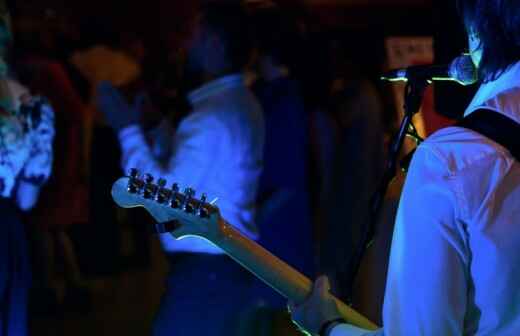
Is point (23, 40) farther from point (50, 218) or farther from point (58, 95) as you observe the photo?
point (50, 218)

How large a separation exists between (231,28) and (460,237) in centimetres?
115

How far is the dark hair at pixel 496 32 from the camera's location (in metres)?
0.84

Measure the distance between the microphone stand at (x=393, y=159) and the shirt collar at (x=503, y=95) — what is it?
282 millimetres

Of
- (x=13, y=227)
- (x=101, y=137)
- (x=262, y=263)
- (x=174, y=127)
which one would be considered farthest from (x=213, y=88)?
(x=101, y=137)

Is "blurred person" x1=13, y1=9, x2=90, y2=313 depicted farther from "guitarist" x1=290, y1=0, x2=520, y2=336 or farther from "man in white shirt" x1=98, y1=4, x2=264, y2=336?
"guitarist" x1=290, y1=0, x2=520, y2=336

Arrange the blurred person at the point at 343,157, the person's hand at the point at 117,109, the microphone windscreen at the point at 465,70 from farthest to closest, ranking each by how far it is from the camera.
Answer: the blurred person at the point at 343,157 < the person's hand at the point at 117,109 < the microphone windscreen at the point at 465,70

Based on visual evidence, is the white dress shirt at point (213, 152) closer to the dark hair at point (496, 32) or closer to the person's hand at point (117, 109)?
the person's hand at point (117, 109)

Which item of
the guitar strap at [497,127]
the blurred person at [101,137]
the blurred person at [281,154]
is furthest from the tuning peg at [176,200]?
the blurred person at [101,137]

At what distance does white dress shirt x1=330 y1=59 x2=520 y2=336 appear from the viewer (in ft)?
2.59

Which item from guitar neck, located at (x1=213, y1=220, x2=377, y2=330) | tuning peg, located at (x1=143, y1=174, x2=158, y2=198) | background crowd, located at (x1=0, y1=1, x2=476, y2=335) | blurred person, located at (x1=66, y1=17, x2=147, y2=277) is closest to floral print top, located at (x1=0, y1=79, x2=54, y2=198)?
background crowd, located at (x1=0, y1=1, x2=476, y2=335)

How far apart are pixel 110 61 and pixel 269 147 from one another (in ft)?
4.72

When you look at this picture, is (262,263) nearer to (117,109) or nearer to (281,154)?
(117,109)

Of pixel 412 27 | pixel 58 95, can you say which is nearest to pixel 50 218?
pixel 58 95

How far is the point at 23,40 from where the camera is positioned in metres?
2.52
